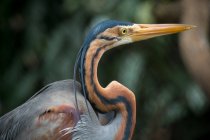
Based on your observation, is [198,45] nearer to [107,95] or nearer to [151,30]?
[151,30]

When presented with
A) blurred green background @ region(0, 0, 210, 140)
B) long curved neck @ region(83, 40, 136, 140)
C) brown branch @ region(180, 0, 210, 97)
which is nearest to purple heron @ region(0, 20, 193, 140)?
long curved neck @ region(83, 40, 136, 140)

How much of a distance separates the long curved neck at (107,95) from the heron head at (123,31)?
4 cm

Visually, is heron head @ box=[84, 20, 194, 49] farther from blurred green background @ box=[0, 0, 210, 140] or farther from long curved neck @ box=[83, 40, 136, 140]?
blurred green background @ box=[0, 0, 210, 140]

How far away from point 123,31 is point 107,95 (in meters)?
0.35

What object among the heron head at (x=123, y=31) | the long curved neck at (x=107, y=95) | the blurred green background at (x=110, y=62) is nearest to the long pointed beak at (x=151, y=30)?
the heron head at (x=123, y=31)

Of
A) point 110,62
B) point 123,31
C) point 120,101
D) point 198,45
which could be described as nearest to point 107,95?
point 120,101

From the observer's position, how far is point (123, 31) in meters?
3.67

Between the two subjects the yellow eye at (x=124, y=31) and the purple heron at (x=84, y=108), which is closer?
the purple heron at (x=84, y=108)

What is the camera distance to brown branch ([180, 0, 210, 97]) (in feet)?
18.7

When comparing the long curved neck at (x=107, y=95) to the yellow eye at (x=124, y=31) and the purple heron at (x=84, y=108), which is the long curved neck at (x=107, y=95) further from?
the yellow eye at (x=124, y=31)

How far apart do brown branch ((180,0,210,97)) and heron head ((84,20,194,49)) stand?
6.58 ft

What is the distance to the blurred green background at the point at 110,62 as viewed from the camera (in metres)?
7.00

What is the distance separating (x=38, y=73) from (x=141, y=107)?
1128 mm

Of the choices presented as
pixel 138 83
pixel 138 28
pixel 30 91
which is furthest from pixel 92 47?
pixel 30 91
